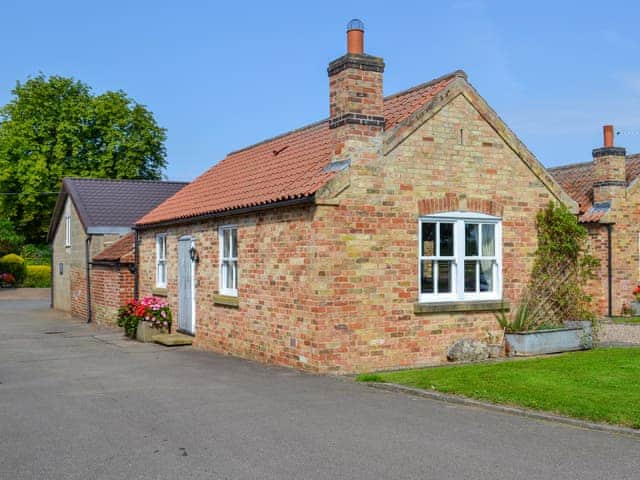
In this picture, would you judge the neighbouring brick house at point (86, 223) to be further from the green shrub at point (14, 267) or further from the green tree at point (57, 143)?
the green tree at point (57, 143)

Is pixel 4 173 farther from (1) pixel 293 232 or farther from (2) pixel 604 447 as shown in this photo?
(2) pixel 604 447

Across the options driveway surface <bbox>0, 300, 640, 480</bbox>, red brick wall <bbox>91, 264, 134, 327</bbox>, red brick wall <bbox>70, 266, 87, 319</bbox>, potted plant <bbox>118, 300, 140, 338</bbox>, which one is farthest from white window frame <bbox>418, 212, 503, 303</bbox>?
red brick wall <bbox>70, 266, 87, 319</bbox>

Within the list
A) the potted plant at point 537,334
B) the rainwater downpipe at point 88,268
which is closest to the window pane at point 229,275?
the potted plant at point 537,334

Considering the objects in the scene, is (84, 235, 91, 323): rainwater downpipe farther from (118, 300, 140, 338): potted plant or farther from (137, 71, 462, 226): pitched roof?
(118, 300, 140, 338): potted plant

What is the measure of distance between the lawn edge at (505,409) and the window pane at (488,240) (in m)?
4.53

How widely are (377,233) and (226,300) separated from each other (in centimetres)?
426

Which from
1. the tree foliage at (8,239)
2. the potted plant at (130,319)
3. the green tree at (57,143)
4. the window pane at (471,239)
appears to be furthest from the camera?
the green tree at (57,143)

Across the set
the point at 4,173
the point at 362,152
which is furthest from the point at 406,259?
the point at 4,173

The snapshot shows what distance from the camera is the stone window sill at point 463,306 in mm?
13430

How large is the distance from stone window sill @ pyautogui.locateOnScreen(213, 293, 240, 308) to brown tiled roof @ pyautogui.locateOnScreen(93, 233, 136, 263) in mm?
Answer: 7212

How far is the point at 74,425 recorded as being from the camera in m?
8.71

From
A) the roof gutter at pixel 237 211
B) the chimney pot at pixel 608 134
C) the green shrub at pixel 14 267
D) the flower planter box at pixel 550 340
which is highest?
the chimney pot at pixel 608 134

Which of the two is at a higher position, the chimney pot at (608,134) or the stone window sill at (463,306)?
the chimney pot at (608,134)

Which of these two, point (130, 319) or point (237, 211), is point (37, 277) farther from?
point (237, 211)
